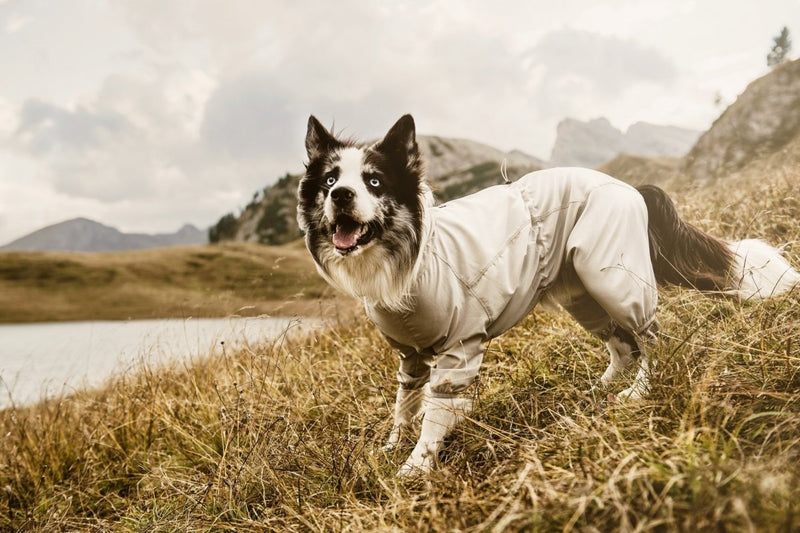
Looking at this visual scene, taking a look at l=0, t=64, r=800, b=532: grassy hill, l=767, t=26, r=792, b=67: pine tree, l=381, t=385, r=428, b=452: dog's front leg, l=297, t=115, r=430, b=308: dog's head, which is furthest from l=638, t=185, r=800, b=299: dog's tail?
l=767, t=26, r=792, b=67: pine tree

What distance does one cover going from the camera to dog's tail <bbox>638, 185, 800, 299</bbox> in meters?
3.07

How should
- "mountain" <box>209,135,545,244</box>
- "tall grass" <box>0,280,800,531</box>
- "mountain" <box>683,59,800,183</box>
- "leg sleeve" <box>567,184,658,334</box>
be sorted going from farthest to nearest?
"mountain" <box>209,135,545,244</box> < "mountain" <box>683,59,800,183</box> < "leg sleeve" <box>567,184,658,334</box> < "tall grass" <box>0,280,800,531</box>

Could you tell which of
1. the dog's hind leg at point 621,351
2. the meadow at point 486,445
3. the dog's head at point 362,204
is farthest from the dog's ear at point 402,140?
the dog's hind leg at point 621,351

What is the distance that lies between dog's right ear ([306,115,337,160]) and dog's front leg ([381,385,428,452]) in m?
1.44

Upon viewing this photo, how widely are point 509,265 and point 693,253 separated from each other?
1.34 meters

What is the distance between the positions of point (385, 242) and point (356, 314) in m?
3.32

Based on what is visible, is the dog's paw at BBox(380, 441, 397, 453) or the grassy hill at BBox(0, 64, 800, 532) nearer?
the grassy hill at BBox(0, 64, 800, 532)

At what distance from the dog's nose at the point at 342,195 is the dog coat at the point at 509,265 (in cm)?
45

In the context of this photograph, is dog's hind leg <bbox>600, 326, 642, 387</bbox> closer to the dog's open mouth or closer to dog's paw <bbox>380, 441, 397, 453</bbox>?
dog's paw <bbox>380, 441, 397, 453</bbox>

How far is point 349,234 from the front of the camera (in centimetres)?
251

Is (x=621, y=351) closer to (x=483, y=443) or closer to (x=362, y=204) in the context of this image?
(x=483, y=443)

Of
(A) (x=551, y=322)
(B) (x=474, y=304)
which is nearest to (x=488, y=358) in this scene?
(A) (x=551, y=322)

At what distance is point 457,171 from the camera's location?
4781 inches

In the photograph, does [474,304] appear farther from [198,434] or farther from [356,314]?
[356,314]
